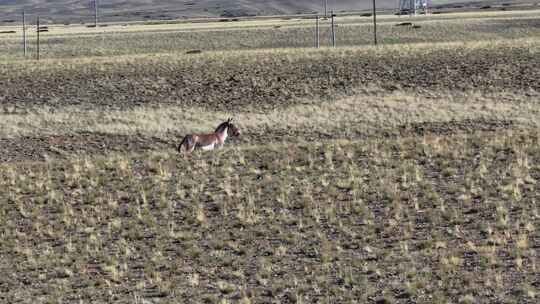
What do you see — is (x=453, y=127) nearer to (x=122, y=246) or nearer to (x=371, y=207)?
(x=371, y=207)

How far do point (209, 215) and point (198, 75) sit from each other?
23.8m

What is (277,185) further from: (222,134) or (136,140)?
(136,140)

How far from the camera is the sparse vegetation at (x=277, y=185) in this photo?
15805 millimetres

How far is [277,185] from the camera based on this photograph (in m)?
22.8

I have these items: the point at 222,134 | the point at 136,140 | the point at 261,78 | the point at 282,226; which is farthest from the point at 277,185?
the point at 261,78

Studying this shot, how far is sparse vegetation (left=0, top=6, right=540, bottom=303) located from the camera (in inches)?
622

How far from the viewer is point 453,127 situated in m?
34.4

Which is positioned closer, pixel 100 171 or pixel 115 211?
pixel 115 211

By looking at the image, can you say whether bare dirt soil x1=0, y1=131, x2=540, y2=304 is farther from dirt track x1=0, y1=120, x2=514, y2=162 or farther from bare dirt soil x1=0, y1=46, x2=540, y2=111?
bare dirt soil x1=0, y1=46, x2=540, y2=111

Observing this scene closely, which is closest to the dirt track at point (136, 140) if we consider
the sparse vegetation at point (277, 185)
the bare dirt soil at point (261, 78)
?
the sparse vegetation at point (277, 185)

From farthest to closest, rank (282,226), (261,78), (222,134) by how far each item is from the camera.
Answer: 1. (261,78)
2. (222,134)
3. (282,226)

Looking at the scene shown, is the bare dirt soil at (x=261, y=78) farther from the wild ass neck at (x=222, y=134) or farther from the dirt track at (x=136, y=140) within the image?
the wild ass neck at (x=222, y=134)

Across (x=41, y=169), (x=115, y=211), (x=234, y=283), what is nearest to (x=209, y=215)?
(x=115, y=211)

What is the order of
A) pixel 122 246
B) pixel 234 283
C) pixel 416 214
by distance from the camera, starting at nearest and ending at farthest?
1. pixel 234 283
2. pixel 122 246
3. pixel 416 214
